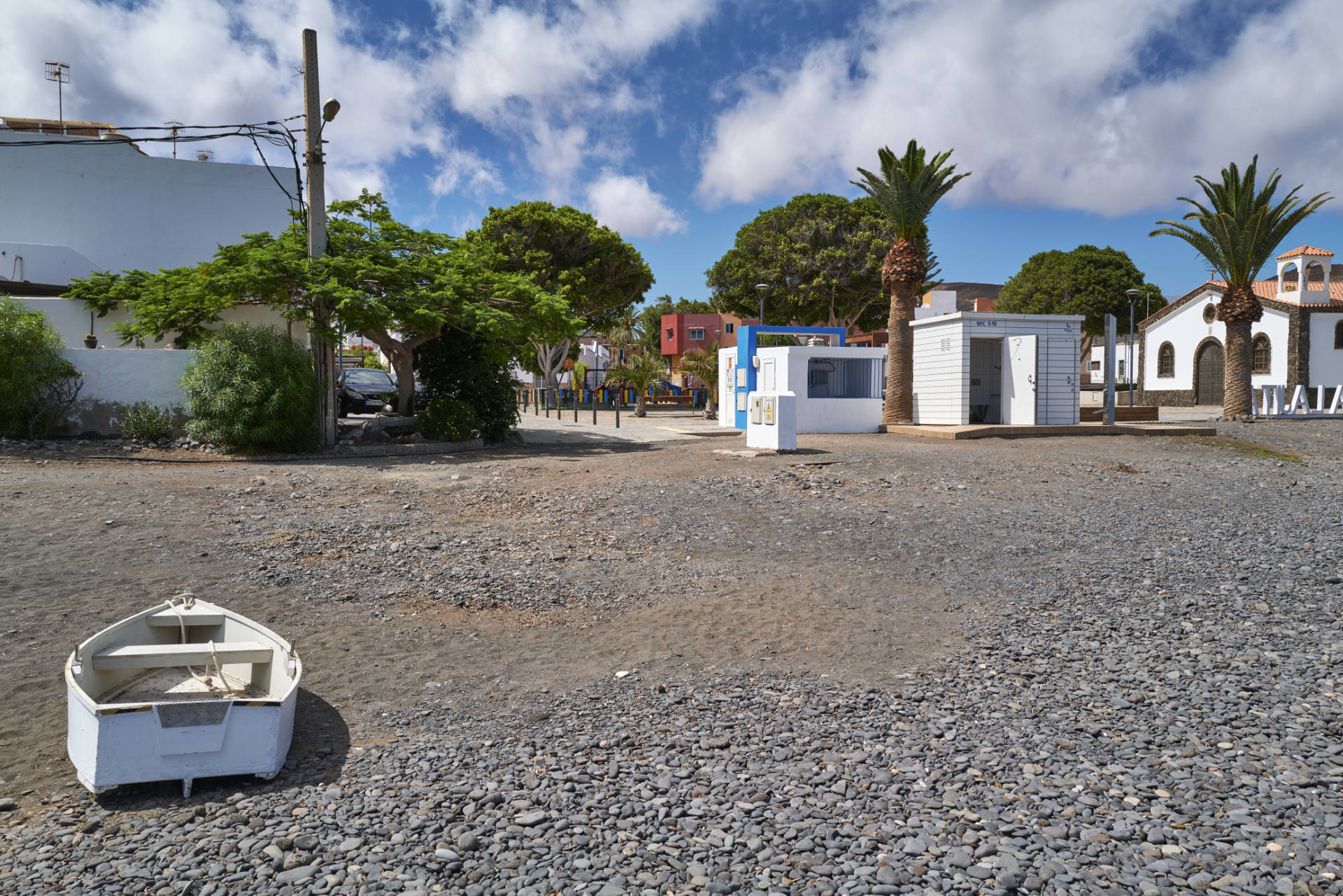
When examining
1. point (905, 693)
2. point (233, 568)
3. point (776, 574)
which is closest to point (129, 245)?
point (233, 568)

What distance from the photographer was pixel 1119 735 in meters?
4.51

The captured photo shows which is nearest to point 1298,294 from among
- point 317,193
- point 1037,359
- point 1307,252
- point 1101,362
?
point 1307,252

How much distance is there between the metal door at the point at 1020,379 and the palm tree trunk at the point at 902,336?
2380mm

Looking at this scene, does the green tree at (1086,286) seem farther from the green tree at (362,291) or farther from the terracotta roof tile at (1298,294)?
the green tree at (362,291)

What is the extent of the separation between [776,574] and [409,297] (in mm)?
10709

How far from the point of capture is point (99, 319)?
20.5 meters

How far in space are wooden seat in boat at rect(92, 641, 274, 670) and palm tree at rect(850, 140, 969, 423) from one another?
19223 millimetres

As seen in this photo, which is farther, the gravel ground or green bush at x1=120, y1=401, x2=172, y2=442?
green bush at x1=120, y1=401, x2=172, y2=442

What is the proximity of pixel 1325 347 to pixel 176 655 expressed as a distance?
51.7 m

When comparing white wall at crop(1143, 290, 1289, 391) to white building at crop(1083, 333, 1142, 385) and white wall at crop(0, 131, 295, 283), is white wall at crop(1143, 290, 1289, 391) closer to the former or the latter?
white building at crop(1083, 333, 1142, 385)

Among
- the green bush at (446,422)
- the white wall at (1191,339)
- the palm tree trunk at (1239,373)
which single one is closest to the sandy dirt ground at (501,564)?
the green bush at (446,422)

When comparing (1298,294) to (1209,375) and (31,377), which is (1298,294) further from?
(31,377)

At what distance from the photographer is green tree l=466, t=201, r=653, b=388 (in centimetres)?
3747

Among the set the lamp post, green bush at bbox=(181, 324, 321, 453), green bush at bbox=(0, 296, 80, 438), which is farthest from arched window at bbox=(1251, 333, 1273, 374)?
green bush at bbox=(0, 296, 80, 438)
